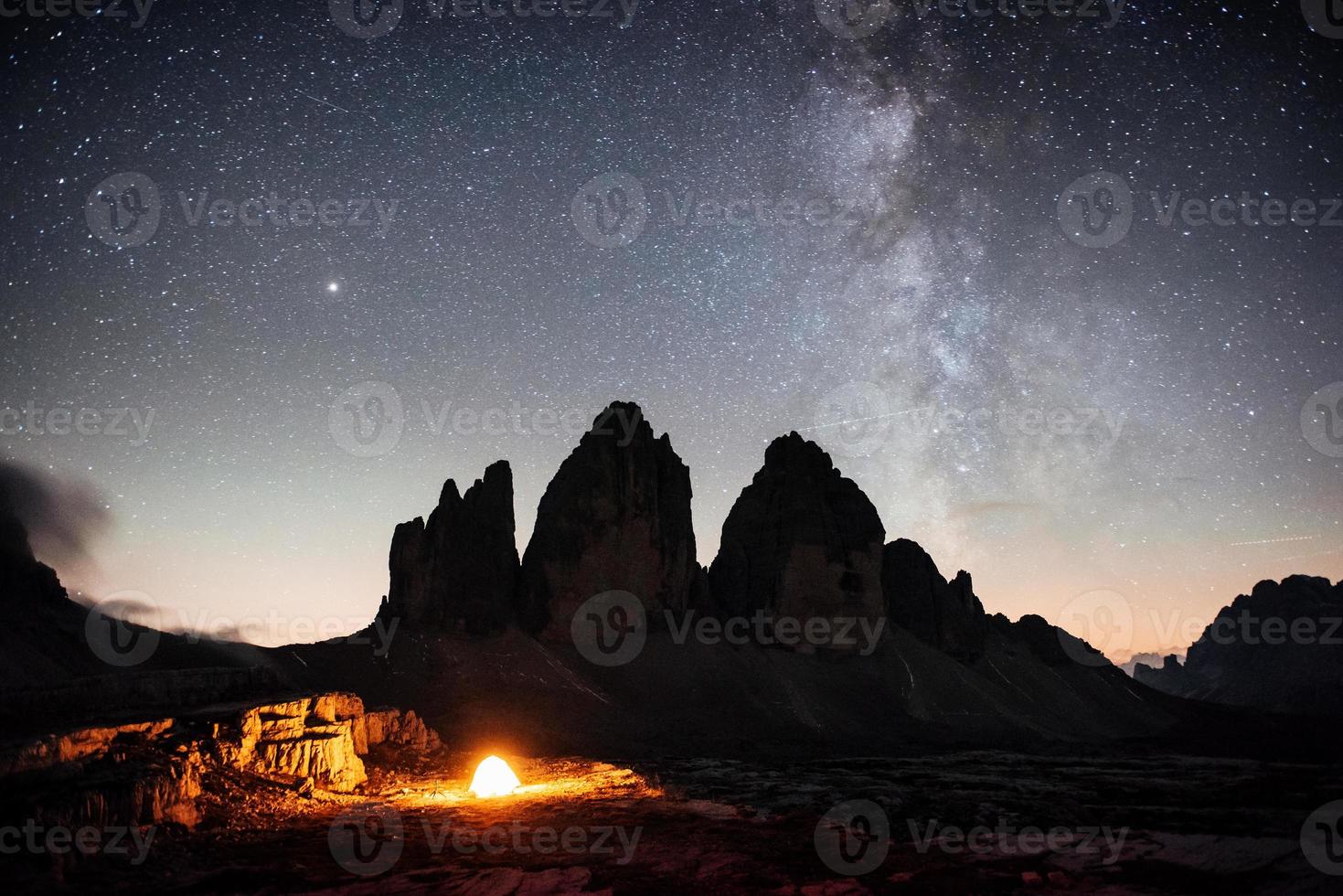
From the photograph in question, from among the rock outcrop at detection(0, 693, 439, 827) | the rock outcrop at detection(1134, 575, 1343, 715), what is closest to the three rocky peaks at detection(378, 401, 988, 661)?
the rock outcrop at detection(0, 693, 439, 827)

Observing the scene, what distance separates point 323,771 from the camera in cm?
2466

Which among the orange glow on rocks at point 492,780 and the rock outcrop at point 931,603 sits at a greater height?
the rock outcrop at point 931,603

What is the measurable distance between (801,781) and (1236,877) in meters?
22.4

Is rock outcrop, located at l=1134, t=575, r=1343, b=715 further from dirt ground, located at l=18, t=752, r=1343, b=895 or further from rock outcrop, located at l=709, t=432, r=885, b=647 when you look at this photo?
dirt ground, located at l=18, t=752, r=1343, b=895

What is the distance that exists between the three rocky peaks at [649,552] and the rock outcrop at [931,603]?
22 centimetres

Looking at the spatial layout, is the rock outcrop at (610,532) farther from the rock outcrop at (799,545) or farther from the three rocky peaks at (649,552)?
the rock outcrop at (799,545)

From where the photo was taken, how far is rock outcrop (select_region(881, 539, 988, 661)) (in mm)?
99562

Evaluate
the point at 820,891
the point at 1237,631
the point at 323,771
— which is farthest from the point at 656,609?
the point at 1237,631

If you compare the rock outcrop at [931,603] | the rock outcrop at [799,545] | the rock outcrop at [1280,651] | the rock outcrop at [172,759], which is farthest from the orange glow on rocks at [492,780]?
the rock outcrop at [1280,651]

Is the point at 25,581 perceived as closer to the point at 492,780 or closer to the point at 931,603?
the point at 492,780

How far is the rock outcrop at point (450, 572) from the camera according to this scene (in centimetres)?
6384

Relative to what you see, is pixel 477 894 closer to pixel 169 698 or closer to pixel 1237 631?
pixel 169 698

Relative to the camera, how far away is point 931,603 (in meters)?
102

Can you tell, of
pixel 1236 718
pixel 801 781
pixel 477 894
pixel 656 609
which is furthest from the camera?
pixel 1236 718
